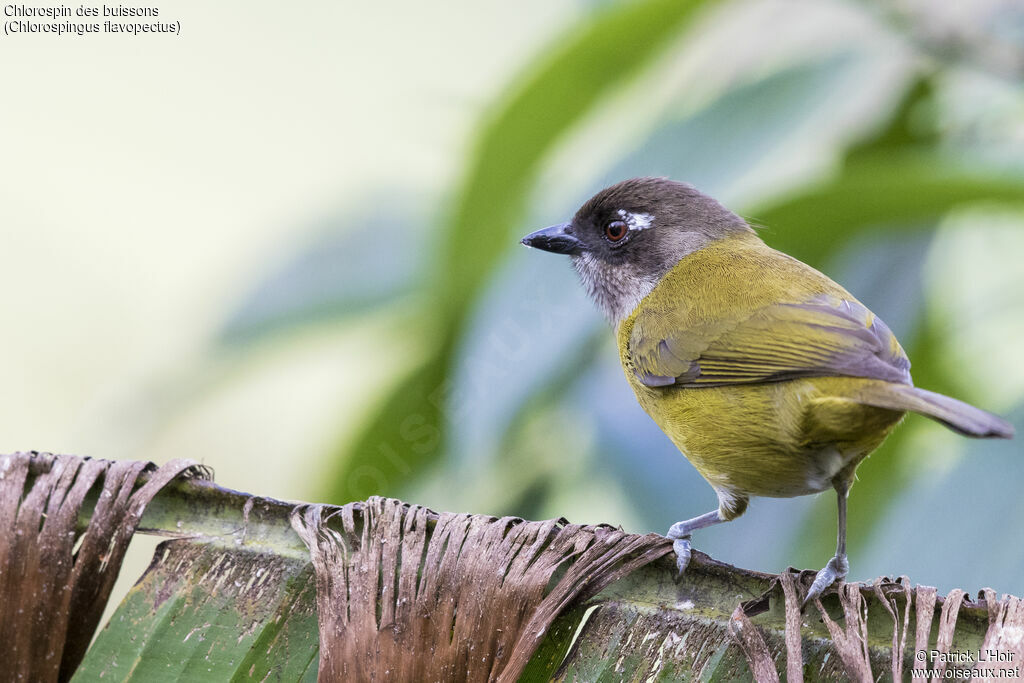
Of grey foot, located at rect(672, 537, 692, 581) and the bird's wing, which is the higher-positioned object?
the bird's wing

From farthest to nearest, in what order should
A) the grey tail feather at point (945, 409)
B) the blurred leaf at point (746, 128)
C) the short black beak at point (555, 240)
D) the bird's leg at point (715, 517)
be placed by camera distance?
the blurred leaf at point (746, 128) → the short black beak at point (555, 240) → the bird's leg at point (715, 517) → the grey tail feather at point (945, 409)

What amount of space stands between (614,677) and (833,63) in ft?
7.48

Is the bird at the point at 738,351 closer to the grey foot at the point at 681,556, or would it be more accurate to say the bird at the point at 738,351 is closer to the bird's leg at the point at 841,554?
the bird's leg at the point at 841,554

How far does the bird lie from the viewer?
1.86 metres

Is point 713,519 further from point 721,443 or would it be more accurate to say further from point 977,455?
point 977,455

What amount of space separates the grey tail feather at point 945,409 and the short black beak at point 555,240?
3.43 feet

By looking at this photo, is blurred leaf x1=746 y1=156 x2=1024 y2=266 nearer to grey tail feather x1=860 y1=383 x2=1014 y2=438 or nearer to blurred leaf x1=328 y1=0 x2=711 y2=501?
blurred leaf x1=328 y1=0 x2=711 y2=501

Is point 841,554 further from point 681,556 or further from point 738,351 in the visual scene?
point 681,556

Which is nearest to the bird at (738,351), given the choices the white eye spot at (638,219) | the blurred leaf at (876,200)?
the white eye spot at (638,219)

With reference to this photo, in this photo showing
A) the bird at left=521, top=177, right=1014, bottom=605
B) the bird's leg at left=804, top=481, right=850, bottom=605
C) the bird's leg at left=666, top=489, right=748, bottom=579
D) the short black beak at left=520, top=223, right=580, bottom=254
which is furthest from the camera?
the short black beak at left=520, top=223, right=580, bottom=254

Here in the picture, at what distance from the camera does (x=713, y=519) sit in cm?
222

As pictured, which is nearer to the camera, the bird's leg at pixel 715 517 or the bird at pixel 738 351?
the bird at pixel 738 351

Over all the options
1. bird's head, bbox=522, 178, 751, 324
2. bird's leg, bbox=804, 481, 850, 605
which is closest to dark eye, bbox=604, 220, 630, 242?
bird's head, bbox=522, 178, 751, 324

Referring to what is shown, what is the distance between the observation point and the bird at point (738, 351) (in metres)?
1.86
